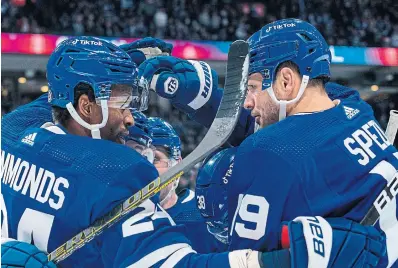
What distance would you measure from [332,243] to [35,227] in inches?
27.5

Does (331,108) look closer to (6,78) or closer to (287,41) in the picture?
(287,41)

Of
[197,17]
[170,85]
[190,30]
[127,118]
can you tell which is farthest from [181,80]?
[197,17]

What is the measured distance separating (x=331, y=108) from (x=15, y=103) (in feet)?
34.2

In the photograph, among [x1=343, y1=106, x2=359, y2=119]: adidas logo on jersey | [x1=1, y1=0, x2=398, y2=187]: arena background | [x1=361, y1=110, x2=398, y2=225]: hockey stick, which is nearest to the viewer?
[x1=361, y1=110, x2=398, y2=225]: hockey stick

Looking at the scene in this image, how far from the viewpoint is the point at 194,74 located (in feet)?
7.38

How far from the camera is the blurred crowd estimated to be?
394 inches

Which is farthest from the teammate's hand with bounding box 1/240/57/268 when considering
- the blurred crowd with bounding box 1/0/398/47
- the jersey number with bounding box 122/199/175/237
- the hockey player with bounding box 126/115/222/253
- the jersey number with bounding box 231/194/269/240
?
the blurred crowd with bounding box 1/0/398/47

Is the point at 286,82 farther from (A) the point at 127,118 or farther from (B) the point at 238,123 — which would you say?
(B) the point at 238,123

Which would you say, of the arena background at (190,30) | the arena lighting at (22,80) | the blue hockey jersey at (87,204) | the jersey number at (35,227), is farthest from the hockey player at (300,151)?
the arena lighting at (22,80)

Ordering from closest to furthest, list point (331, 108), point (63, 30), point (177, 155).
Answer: point (331, 108), point (177, 155), point (63, 30)

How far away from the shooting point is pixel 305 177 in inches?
59.1

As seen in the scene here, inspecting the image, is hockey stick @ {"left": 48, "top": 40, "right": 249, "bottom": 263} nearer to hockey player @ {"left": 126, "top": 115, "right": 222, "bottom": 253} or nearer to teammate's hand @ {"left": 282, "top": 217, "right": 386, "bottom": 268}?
teammate's hand @ {"left": 282, "top": 217, "right": 386, "bottom": 268}

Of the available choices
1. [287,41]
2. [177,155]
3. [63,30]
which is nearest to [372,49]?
[63,30]

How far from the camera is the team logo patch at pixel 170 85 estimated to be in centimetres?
217
